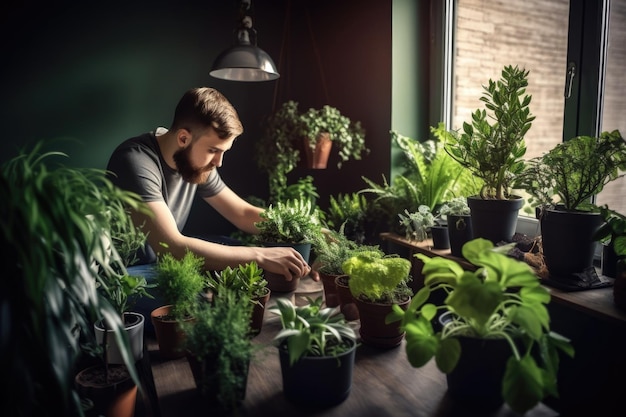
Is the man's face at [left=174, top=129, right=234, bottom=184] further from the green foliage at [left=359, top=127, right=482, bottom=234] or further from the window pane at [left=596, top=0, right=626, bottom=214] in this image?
the window pane at [left=596, top=0, right=626, bottom=214]

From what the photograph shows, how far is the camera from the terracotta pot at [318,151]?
8.11 ft

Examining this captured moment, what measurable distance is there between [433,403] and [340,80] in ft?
7.23

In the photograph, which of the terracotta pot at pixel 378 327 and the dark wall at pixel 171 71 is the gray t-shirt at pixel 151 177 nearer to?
the dark wall at pixel 171 71

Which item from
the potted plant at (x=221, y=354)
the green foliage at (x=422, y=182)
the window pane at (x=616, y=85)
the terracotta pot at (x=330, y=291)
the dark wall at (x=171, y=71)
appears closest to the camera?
the potted plant at (x=221, y=354)

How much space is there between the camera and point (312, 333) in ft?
3.26

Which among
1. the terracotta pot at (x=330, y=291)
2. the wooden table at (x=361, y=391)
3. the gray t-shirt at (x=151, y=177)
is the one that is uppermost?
the gray t-shirt at (x=151, y=177)

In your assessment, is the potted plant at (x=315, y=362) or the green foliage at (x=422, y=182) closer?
the potted plant at (x=315, y=362)

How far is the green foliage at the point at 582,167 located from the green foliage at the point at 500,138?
0.46 ft

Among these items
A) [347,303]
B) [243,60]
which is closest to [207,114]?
[243,60]

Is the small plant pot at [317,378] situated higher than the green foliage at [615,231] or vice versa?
the green foliage at [615,231]

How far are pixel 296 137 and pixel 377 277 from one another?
152 cm

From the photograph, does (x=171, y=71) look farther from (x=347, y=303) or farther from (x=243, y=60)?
(x=347, y=303)

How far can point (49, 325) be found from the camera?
79 centimetres

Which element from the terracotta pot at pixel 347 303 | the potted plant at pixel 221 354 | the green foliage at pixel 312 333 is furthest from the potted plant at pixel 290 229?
the potted plant at pixel 221 354
